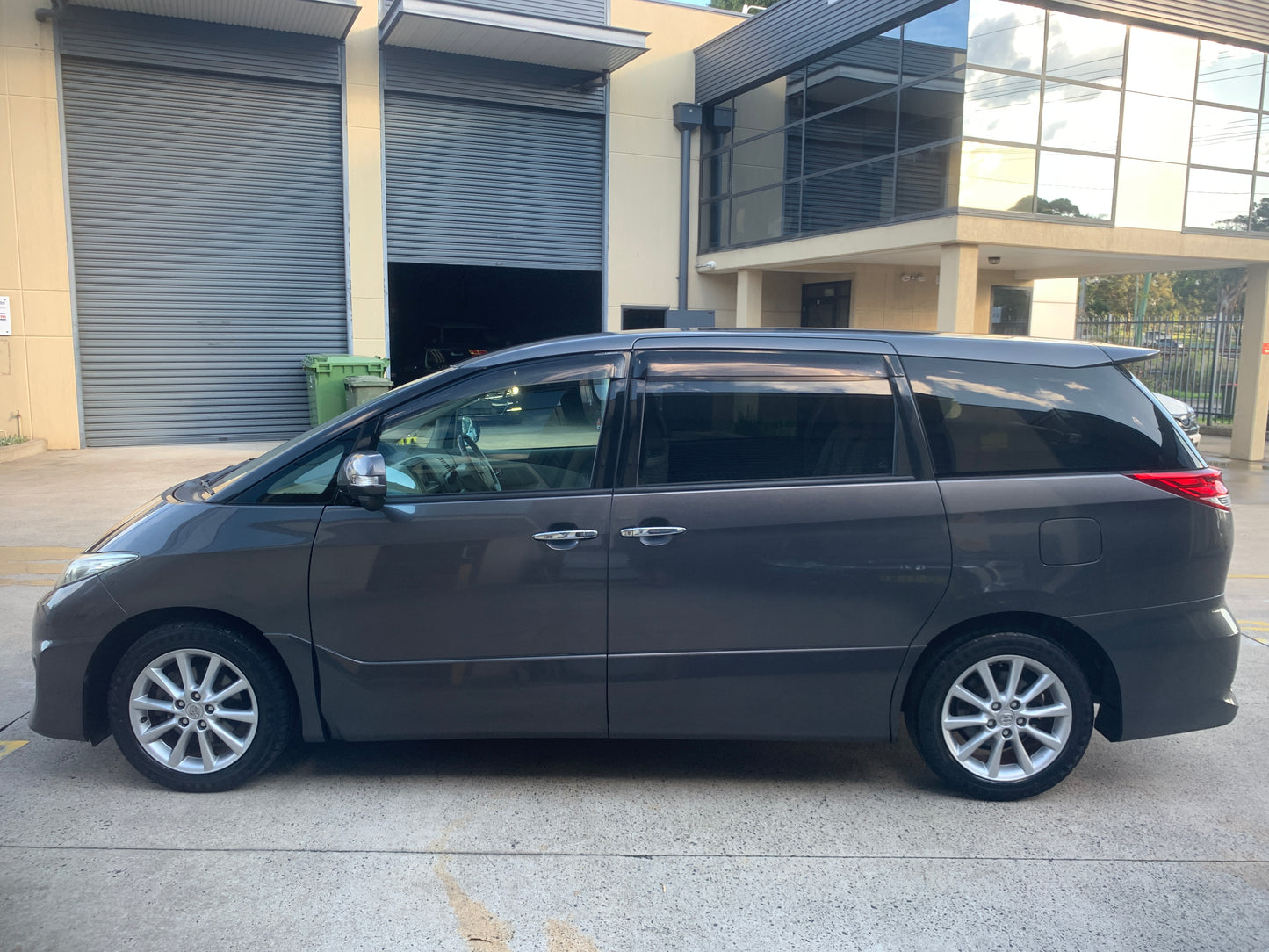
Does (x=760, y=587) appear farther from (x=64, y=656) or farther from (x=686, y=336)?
(x=64, y=656)

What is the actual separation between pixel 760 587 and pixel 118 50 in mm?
15237

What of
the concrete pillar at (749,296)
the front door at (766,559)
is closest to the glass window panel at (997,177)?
the concrete pillar at (749,296)

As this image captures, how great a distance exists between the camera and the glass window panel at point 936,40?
13.3m

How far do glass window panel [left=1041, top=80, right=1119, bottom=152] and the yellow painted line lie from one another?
547 inches

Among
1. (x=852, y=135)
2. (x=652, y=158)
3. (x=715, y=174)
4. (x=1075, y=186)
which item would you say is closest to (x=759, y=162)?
(x=715, y=174)

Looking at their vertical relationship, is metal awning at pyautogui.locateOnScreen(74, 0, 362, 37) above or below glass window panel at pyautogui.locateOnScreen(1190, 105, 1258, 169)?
above

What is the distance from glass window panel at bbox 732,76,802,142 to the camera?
690 inches

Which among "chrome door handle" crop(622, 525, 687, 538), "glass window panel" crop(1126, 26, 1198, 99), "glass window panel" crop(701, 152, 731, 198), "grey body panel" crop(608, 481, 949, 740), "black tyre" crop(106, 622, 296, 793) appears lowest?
"black tyre" crop(106, 622, 296, 793)

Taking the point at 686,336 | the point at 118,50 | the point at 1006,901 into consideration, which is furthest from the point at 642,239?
the point at 1006,901

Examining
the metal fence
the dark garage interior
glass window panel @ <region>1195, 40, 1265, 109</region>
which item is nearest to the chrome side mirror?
glass window panel @ <region>1195, 40, 1265, 109</region>

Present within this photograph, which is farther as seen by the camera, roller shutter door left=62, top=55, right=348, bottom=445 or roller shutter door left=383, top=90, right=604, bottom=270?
roller shutter door left=383, top=90, right=604, bottom=270

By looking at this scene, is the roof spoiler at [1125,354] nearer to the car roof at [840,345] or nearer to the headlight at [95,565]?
the car roof at [840,345]

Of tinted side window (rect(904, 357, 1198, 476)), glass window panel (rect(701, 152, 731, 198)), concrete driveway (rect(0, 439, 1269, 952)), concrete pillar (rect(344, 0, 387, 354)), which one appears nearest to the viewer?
concrete driveway (rect(0, 439, 1269, 952))

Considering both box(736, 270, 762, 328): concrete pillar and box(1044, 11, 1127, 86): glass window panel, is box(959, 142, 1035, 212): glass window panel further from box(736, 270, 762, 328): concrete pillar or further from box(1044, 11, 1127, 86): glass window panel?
box(736, 270, 762, 328): concrete pillar
